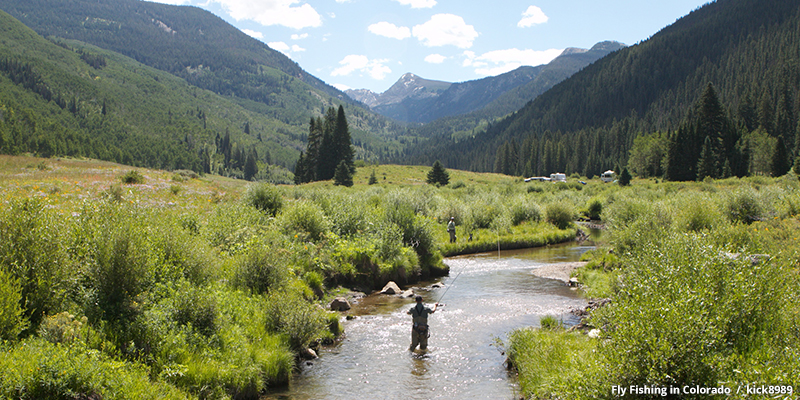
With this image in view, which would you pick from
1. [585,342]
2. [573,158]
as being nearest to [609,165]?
[573,158]

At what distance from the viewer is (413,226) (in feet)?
92.5

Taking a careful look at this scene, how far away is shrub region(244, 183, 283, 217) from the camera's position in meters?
29.0

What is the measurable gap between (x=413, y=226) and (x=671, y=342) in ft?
69.6

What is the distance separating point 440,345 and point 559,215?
114 feet

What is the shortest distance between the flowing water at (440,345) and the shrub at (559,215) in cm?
2237

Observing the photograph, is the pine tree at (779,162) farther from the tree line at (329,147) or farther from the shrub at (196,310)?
the shrub at (196,310)

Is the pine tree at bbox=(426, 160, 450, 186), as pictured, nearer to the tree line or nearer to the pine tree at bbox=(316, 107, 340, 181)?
the tree line

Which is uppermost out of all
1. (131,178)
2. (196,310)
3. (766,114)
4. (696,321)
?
(766,114)

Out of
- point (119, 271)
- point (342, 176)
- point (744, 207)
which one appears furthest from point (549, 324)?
point (342, 176)

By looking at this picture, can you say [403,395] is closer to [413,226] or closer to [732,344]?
[732,344]

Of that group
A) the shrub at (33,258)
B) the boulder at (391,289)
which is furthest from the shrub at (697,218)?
the shrub at (33,258)

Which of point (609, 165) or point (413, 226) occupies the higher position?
point (609, 165)

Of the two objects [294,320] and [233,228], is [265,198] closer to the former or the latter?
[233,228]

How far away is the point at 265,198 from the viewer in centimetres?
2933
